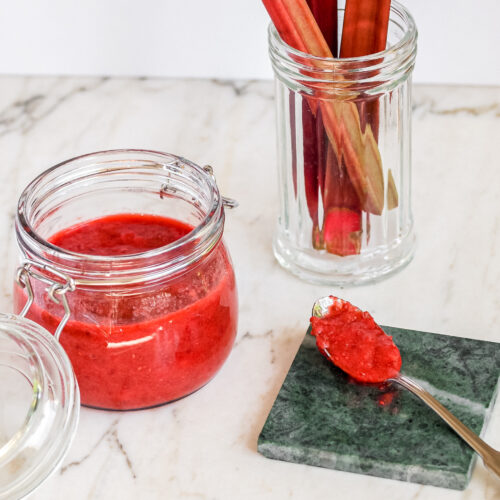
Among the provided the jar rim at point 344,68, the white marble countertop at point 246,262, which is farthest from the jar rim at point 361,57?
the white marble countertop at point 246,262

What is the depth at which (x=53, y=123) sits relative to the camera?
128 centimetres

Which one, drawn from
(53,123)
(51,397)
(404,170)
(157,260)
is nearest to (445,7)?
(404,170)

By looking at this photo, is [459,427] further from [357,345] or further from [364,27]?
[364,27]

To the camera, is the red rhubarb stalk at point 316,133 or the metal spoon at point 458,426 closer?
the metal spoon at point 458,426

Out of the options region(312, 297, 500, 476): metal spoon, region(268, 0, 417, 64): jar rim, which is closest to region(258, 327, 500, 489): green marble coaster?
region(312, 297, 500, 476): metal spoon

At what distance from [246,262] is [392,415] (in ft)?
0.94

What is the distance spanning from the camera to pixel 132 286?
2.54ft

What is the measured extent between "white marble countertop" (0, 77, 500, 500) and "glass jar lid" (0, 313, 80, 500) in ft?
0.26

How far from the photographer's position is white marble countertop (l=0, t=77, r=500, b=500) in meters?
0.78

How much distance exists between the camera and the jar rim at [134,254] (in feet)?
2.49

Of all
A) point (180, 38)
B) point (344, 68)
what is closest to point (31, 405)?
point (344, 68)

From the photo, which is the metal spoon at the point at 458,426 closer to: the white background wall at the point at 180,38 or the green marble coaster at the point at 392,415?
the green marble coaster at the point at 392,415

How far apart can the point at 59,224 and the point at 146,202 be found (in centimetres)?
8

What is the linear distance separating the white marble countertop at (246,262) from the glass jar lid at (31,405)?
8 centimetres
